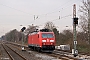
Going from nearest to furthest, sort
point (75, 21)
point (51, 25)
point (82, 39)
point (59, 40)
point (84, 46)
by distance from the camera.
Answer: point (75, 21), point (84, 46), point (82, 39), point (59, 40), point (51, 25)

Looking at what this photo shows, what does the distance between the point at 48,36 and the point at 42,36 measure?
2.87 ft

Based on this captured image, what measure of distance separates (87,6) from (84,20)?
9.29ft

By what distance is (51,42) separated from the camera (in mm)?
30688

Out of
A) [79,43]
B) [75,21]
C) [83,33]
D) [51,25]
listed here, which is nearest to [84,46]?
[79,43]

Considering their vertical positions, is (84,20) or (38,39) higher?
(84,20)

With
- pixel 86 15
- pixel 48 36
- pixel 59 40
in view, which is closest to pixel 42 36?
pixel 48 36

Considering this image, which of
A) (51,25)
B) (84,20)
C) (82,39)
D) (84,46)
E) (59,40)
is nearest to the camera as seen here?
(84,46)

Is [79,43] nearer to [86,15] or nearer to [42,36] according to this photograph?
[86,15]

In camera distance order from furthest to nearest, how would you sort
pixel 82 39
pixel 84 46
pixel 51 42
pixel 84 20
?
1. pixel 82 39
2. pixel 84 20
3. pixel 84 46
4. pixel 51 42

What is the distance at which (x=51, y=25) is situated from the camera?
7706 cm

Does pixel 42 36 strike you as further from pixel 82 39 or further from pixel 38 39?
pixel 82 39

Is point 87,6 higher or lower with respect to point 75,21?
higher

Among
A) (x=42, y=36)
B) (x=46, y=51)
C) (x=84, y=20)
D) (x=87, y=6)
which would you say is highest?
(x=87, y=6)

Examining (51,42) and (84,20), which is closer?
(51,42)
